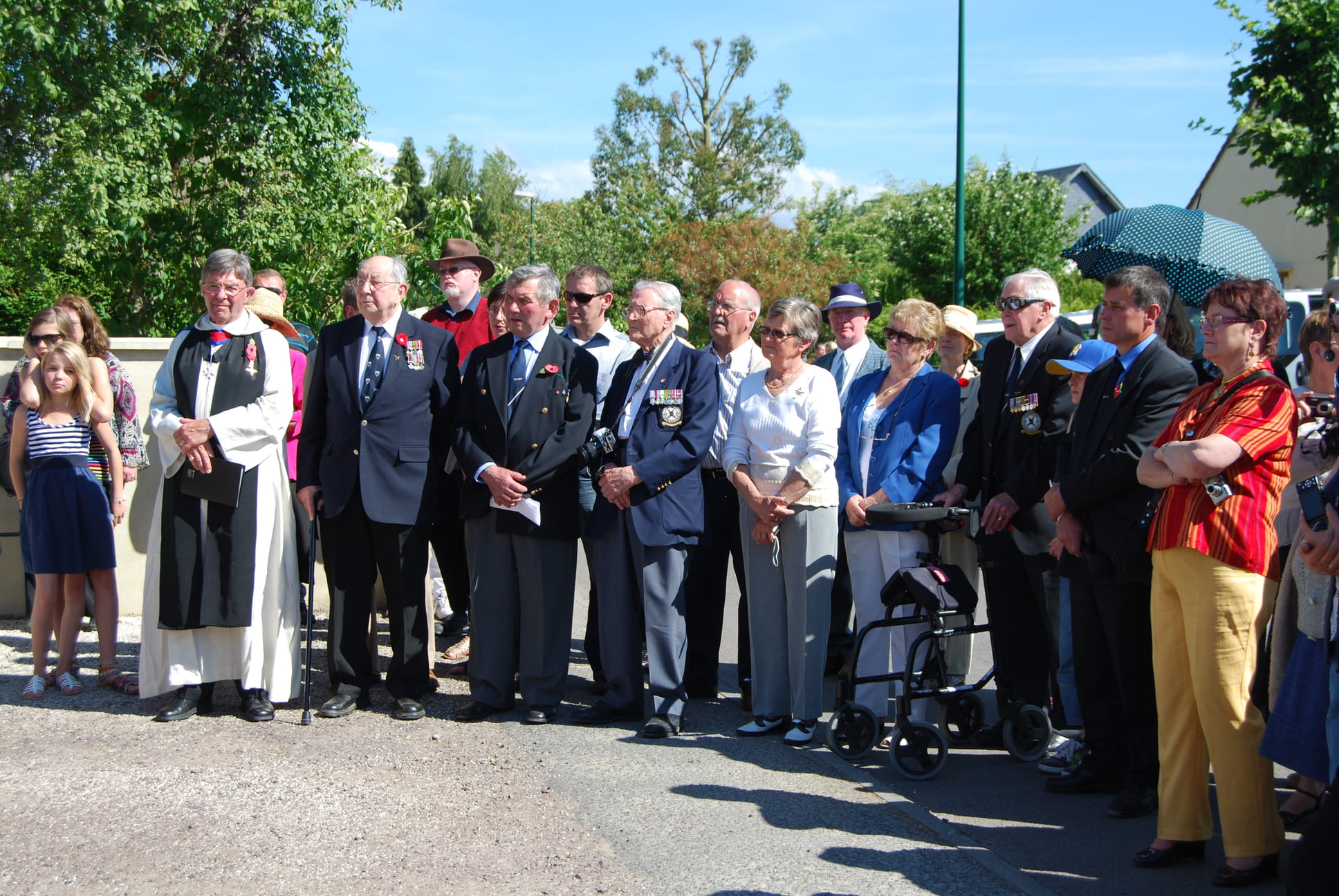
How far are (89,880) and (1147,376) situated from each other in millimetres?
4354

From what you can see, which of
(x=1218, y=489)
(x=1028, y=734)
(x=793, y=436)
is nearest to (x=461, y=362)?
(x=793, y=436)

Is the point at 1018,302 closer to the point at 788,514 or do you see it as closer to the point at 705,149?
the point at 788,514

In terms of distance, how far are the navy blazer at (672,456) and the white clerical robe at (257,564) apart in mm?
1714

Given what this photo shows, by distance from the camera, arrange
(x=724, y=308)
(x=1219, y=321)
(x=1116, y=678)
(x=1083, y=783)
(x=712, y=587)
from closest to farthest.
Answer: (x=1219, y=321) → (x=1116, y=678) → (x=1083, y=783) → (x=724, y=308) → (x=712, y=587)

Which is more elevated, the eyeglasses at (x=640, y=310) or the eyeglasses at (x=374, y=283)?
the eyeglasses at (x=374, y=283)

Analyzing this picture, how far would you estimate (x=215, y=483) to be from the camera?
238 inches

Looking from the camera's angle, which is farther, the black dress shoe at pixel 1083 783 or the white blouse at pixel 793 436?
the white blouse at pixel 793 436

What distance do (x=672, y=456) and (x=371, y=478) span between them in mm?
1595

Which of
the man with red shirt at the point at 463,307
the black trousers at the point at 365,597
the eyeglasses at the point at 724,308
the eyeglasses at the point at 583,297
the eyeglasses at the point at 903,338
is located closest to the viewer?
the eyeglasses at the point at 903,338

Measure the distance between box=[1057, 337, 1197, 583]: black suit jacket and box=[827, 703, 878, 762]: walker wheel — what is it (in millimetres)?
1147

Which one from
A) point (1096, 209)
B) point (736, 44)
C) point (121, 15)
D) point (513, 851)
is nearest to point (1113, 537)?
point (513, 851)

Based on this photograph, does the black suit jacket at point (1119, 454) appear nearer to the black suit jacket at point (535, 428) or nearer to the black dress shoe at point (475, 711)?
the black suit jacket at point (535, 428)

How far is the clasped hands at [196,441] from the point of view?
234 inches

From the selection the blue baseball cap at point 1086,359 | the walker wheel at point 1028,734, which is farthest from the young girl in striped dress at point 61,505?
the blue baseball cap at point 1086,359
